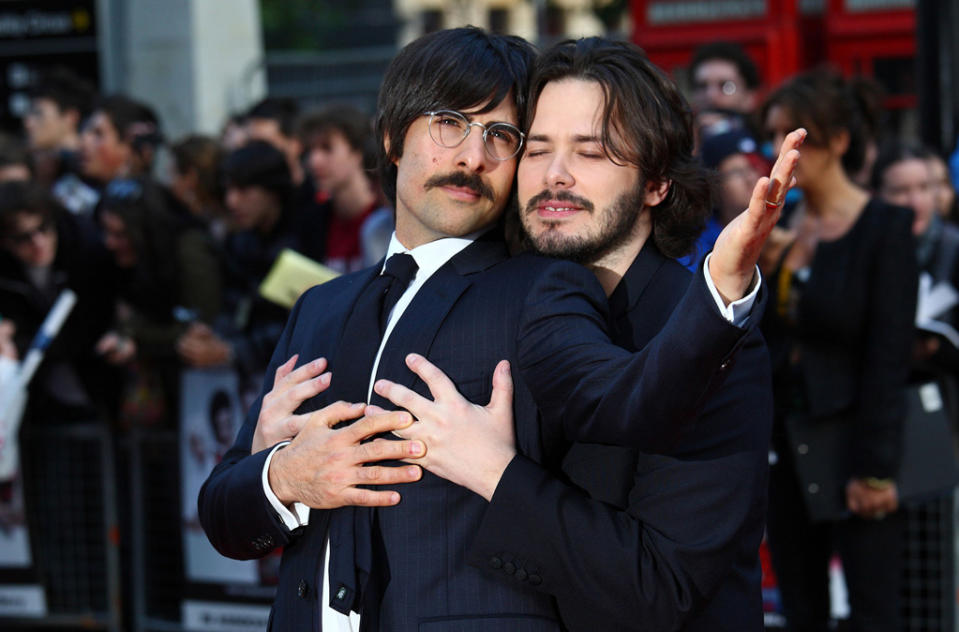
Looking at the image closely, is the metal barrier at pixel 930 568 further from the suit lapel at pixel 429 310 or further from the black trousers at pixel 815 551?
the suit lapel at pixel 429 310

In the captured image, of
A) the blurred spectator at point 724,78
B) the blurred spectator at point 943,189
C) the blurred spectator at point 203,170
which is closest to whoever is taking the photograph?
the blurred spectator at point 943,189

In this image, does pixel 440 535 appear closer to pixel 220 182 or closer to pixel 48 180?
pixel 220 182

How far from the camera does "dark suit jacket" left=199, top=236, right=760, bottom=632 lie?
2174 mm

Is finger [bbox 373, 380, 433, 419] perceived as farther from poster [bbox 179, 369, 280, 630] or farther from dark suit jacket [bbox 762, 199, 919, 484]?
poster [bbox 179, 369, 280, 630]

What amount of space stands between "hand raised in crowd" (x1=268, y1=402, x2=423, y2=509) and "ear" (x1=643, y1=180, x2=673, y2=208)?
771mm

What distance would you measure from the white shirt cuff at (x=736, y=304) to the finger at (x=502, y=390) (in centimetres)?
51

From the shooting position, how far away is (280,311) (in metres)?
5.88

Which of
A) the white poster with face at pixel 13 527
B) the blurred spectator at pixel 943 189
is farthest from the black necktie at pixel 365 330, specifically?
the white poster with face at pixel 13 527

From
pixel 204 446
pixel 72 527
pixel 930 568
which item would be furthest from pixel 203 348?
pixel 930 568

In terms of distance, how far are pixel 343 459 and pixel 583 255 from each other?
2.17 ft

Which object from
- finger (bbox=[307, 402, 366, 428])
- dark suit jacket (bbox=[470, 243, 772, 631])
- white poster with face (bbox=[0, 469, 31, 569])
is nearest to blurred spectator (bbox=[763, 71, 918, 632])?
dark suit jacket (bbox=[470, 243, 772, 631])

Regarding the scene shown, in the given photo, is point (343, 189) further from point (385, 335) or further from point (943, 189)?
point (385, 335)

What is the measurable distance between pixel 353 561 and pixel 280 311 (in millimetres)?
3437

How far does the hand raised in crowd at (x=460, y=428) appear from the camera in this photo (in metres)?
2.47
